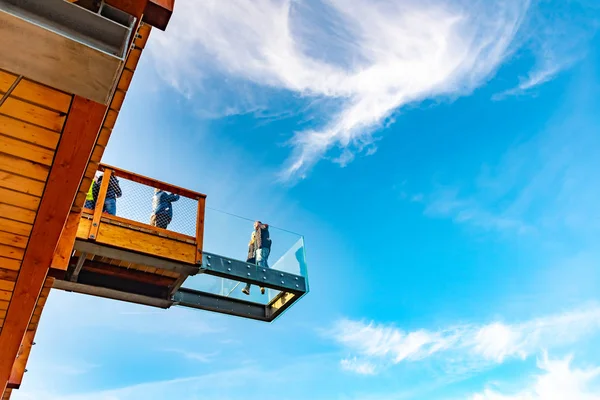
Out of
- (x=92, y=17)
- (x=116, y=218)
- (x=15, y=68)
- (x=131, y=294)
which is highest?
(x=116, y=218)

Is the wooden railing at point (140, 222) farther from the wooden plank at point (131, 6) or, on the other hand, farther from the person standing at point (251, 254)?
the wooden plank at point (131, 6)

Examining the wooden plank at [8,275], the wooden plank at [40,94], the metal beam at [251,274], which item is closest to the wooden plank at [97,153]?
the wooden plank at [40,94]

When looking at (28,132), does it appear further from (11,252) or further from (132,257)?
(132,257)

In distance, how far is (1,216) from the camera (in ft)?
10.6

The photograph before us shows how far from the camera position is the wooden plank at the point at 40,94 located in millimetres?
2504

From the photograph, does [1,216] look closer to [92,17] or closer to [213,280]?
[92,17]

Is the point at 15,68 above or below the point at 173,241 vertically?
below

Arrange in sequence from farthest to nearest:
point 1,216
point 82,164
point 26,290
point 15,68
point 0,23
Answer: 1. point 26,290
2. point 1,216
3. point 82,164
4. point 15,68
5. point 0,23

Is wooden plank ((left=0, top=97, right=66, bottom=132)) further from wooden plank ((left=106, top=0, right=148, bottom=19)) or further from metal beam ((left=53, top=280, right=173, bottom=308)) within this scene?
metal beam ((left=53, top=280, right=173, bottom=308))

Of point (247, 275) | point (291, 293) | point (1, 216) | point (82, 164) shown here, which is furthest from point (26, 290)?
point (291, 293)

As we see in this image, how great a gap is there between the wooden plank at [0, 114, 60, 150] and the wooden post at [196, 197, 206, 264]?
486cm

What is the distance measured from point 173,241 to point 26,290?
3.53m

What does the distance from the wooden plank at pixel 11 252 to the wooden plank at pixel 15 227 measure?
210 mm

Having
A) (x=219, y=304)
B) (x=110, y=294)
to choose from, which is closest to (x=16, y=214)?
(x=110, y=294)
